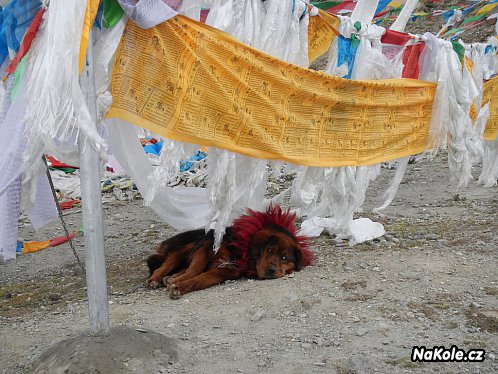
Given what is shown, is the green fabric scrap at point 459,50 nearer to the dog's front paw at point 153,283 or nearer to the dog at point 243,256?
the dog at point 243,256

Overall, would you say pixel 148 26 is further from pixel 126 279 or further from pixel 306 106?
pixel 126 279

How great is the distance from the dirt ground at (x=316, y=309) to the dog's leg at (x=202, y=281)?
0.23 feet

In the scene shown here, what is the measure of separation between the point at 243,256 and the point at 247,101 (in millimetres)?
1299

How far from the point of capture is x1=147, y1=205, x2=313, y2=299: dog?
4.61 metres

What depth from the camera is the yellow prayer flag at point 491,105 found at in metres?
6.79

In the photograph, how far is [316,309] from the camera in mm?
3986

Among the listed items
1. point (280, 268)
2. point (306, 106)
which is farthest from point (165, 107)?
point (280, 268)

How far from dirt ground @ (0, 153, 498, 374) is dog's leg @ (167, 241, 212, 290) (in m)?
0.20

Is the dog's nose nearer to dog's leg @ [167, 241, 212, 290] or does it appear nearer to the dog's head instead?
the dog's head

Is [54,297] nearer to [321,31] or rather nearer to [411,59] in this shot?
[321,31]

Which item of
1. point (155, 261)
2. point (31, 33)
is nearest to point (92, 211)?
point (31, 33)

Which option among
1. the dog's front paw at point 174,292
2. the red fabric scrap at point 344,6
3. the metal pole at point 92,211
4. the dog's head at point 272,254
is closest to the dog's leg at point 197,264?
the dog's front paw at point 174,292

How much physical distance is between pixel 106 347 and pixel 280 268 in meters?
1.78

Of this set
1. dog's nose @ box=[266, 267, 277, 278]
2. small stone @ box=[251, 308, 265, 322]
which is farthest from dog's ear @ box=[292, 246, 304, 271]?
small stone @ box=[251, 308, 265, 322]
